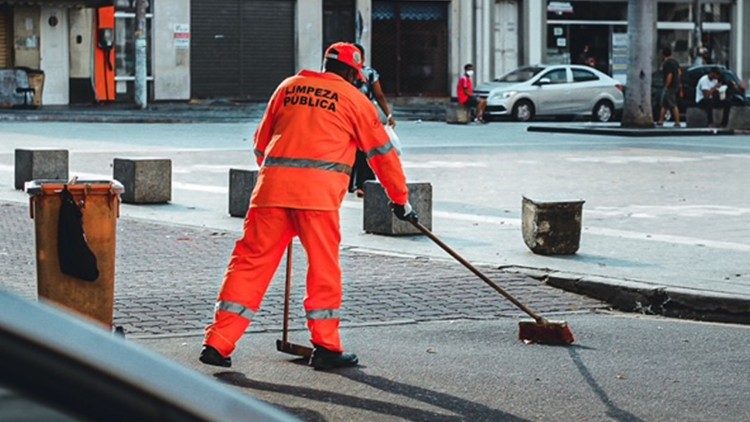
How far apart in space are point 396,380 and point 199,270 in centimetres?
444

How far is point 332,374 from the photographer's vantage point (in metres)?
8.03

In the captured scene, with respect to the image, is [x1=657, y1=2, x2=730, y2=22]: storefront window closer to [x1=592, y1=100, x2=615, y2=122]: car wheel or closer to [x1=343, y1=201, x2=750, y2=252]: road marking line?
[x1=592, y1=100, x2=615, y2=122]: car wheel

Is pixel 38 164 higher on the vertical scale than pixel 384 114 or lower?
lower

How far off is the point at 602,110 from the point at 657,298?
3088 centimetres

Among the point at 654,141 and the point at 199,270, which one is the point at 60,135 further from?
the point at 199,270

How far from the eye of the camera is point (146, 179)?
1705cm

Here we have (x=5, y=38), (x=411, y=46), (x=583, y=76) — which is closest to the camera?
(x=583, y=76)

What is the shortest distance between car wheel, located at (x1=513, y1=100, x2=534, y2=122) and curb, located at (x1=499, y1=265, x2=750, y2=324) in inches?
1133

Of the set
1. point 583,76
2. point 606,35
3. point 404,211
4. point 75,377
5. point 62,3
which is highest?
point 62,3

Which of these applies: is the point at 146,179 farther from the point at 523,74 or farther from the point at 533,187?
the point at 523,74

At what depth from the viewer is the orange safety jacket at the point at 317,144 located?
7801 millimetres

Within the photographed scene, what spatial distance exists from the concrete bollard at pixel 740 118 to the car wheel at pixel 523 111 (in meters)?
7.27

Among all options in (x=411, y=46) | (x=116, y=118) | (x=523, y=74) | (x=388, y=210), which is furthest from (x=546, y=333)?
(x=411, y=46)

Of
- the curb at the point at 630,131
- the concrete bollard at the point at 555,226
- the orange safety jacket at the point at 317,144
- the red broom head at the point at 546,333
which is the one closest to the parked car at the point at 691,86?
the curb at the point at 630,131
